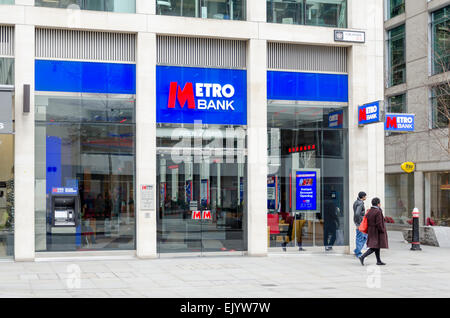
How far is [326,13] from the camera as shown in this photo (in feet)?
61.7

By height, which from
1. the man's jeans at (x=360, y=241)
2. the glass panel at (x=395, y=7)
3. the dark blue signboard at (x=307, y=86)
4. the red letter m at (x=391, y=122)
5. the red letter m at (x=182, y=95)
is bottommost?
the man's jeans at (x=360, y=241)

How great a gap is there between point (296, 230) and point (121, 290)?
7995mm

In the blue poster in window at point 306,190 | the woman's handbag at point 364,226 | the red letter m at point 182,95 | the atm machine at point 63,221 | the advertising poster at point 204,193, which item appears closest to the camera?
the woman's handbag at point 364,226

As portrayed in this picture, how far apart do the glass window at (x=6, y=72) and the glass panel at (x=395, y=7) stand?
2677 cm

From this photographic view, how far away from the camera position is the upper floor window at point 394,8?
37219 millimetres

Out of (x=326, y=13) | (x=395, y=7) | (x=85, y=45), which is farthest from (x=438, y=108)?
(x=85, y=45)

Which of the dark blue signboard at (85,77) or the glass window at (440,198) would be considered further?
the glass window at (440,198)

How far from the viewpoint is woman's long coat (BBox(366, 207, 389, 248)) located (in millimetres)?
15484

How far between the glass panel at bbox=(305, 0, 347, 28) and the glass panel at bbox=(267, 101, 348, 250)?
253 cm

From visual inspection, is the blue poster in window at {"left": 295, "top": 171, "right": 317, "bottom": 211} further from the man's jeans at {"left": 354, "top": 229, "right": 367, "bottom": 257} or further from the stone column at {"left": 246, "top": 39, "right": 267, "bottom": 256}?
the man's jeans at {"left": 354, "top": 229, "right": 367, "bottom": 257}

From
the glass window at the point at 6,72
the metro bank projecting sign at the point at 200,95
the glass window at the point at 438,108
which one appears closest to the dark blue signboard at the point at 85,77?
the glass window at the point at 6,72

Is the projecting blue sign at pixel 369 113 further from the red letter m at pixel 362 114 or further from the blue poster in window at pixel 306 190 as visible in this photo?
the blue poster in window at pixel 306 190

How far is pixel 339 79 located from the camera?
747 inches
